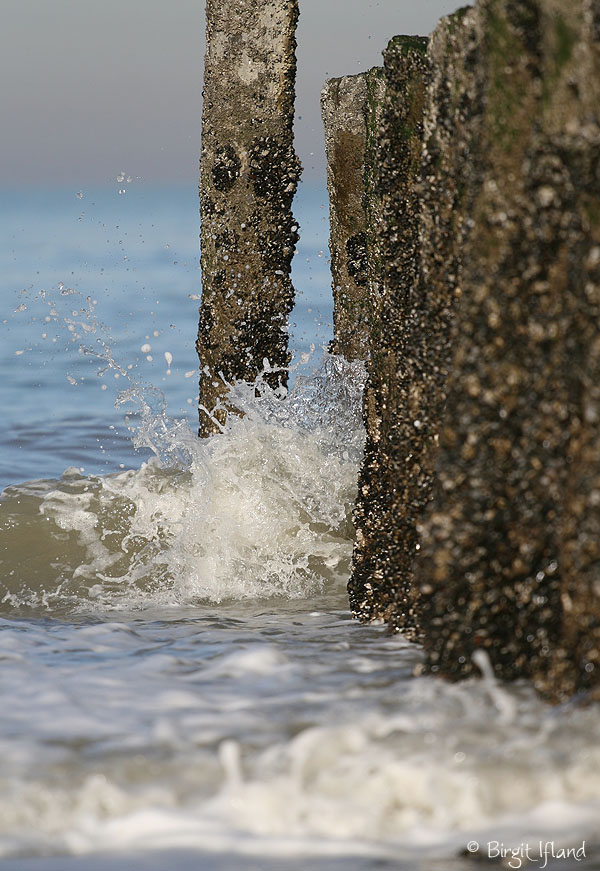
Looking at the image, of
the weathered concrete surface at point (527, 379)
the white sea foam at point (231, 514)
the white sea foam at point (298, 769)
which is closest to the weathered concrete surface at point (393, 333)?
the white sea foam at point (298, 769)

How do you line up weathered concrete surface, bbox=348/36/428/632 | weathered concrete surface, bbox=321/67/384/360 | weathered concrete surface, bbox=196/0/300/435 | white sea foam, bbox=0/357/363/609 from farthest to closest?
1. weathered concrete surface, bbox=321/67/384/360
2. weathered concrete surface, bbox=196/0/300/435
3. white sea foam, bbox=0/357/363/609
4. weathered concrete surface, bbox=348/36/428/632

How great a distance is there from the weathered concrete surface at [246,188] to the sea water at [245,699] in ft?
1.07

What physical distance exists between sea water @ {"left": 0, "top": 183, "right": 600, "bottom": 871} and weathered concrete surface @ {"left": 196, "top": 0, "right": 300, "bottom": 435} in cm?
33

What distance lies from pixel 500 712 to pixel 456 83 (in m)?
1.87

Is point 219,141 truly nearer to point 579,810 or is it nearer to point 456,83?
point 456,83

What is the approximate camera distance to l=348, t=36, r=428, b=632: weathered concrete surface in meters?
4.29

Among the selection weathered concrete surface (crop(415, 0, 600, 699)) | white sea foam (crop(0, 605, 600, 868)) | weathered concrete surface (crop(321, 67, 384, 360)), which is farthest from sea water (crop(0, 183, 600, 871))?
weathered concrete surface (crop(321, 67, 384, 360))

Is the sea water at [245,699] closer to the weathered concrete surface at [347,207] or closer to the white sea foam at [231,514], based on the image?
the white sea foam at [231,514]

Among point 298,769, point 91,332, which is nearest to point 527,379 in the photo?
point 298,769

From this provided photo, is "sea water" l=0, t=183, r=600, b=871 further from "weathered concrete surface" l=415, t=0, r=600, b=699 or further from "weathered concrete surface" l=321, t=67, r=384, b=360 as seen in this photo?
"weathered concrete surface" l=321, t=67, r=384, b=360

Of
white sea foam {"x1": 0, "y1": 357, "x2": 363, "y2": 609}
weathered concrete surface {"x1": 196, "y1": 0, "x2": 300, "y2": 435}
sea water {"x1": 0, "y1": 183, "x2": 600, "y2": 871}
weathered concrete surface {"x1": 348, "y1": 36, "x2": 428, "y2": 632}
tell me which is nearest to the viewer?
sea water {"x1": 0, "y1": 183, "x2": 600, "y2": 871}

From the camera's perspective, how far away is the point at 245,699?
366 centimetres

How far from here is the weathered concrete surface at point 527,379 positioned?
2.99 m

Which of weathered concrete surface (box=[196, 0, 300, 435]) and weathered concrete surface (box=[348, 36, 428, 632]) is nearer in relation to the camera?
weathered concrete surface (box=[348, 36, 428, 632])
